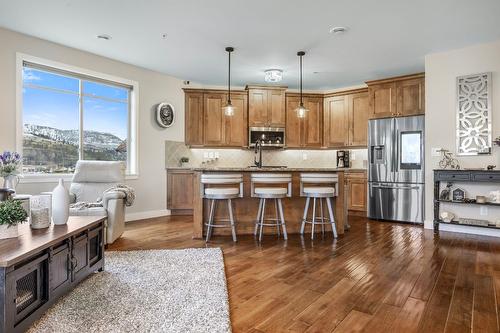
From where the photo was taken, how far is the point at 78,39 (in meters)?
4.24

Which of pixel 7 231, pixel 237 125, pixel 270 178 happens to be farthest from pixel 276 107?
→ pixel 7 231

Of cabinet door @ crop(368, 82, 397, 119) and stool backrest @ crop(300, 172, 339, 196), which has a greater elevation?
cabinet door @ crop(368, 82, 397, 119)

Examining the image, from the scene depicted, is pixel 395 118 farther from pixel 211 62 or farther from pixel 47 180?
pixel 47 180

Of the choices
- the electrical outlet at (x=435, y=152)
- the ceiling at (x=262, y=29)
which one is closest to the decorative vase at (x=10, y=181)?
the ceiling at (x=262, y=29)

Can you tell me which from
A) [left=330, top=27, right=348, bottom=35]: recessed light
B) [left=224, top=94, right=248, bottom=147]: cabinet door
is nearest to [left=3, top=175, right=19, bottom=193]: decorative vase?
[left=224, top=94, right=248, bottom=147]: cabinet door

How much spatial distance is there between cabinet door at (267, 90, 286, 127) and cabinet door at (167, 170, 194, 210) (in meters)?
2.06

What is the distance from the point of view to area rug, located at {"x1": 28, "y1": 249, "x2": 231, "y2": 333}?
1815mm

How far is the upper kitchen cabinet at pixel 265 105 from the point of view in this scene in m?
6.38

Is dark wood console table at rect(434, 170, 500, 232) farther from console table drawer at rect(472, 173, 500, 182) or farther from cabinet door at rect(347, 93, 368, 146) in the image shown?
cabinet door at rect(347, 93, 368, 146)

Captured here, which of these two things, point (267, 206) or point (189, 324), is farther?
point (267, 206)

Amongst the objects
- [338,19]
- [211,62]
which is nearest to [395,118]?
[338,19]

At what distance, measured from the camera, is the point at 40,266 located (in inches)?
75.5

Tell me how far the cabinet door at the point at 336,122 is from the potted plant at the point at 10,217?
18.8ft

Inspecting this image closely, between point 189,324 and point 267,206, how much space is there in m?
2.58
